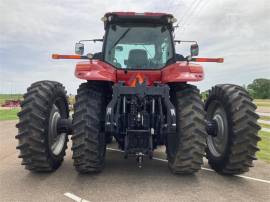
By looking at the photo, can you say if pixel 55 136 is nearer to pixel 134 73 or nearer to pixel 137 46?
pixel 134 73

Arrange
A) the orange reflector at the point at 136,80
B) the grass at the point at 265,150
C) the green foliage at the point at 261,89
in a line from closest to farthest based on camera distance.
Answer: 1. the orange reflector at the point at 136,80
2. the grass at the point at 265,150
3. the green foliage at the point at 261,89

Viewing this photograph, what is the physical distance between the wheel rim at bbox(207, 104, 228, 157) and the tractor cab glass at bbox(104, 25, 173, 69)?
5.02ft

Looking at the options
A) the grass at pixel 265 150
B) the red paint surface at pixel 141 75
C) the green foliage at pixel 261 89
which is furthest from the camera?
the green foliage at pixel 261 89

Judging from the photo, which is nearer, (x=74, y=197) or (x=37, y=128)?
(x=74, y=197)

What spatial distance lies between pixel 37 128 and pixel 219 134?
11.5 ft

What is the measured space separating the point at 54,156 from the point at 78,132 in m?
1.05

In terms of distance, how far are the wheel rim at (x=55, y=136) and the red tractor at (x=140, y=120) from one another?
0.02 metres

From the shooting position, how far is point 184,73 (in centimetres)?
559

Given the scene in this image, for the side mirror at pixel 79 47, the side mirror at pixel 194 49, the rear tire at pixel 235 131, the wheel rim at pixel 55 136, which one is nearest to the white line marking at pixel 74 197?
the wheel rim at pixel 55 136

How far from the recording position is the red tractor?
5.36 metres

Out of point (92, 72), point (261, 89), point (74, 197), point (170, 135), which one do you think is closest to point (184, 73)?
point (170, 135)

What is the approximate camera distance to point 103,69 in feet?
18.8

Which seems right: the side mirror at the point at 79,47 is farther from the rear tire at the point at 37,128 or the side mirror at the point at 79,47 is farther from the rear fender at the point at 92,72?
the rear fender at the point at 92,72

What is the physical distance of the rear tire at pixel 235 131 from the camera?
550 cm
